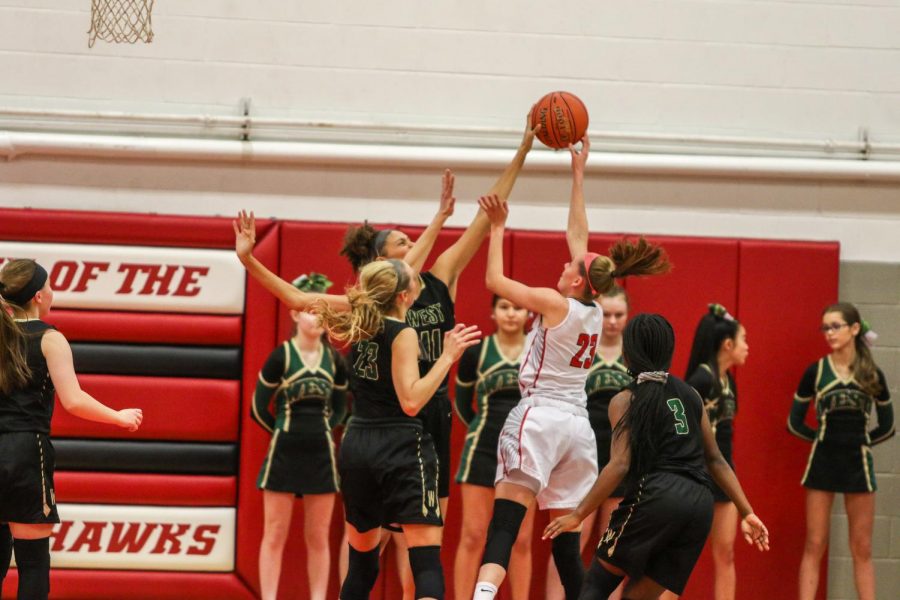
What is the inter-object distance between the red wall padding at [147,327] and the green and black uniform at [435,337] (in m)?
1.86

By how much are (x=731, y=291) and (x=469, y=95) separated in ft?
6.58

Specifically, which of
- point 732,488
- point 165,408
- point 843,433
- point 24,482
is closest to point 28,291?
point 24,482

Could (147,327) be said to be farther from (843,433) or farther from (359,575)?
(843,433)

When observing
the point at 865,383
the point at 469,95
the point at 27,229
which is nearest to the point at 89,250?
the point at 27,229

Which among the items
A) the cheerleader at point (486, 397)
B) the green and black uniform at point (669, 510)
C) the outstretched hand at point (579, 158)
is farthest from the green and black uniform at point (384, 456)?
the cheerleader at point (486, 397)

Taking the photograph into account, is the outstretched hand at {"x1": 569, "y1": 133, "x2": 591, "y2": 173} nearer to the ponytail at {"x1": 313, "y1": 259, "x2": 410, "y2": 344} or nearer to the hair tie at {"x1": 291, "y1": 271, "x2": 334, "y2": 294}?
the ponytail at {"x1": 313, "y1": 259, "x2": 410, "y2": 344}

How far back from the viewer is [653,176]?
675 centimetres

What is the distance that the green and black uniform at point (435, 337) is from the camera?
16.1 ft

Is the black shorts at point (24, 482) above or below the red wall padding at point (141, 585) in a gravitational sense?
above

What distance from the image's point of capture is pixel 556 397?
5039 mm

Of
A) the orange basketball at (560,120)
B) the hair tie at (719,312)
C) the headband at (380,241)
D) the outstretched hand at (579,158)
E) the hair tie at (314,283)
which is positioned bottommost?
the hair tie at (719,312)

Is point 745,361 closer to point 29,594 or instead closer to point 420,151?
point 420,151

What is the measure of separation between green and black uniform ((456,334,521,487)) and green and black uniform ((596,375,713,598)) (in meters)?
2.02

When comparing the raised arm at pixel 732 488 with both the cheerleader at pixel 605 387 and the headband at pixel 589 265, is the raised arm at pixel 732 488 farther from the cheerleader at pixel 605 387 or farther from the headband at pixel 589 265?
the cheerleader at pixel 605 387
